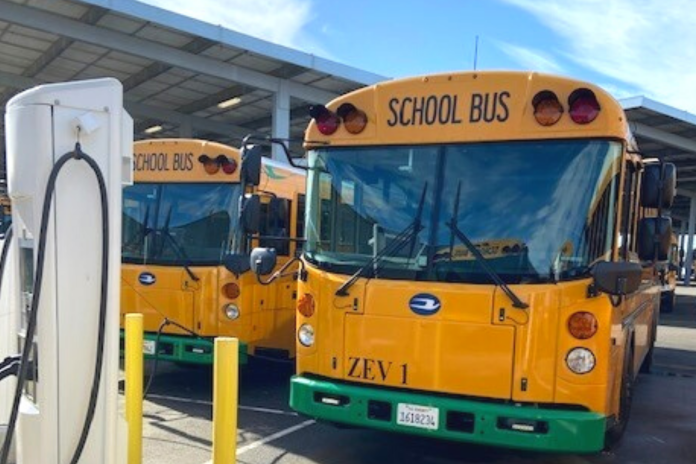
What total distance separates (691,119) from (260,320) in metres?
18.3

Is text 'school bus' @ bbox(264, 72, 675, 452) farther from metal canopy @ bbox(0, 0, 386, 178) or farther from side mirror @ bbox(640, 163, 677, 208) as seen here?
metal canopy @ bbox(0, 0, 386, 178)

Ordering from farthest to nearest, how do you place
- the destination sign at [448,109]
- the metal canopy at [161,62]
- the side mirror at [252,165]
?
the metal canopy at [161,62], the side mirror at [252,165], the destination sign at [448,109]

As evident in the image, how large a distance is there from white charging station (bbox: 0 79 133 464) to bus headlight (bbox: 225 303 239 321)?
412cm

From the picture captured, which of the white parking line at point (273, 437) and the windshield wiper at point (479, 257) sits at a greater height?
the windshield wiper at point (479, 257)

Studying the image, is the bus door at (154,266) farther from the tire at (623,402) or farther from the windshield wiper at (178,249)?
the tire at (623,402)

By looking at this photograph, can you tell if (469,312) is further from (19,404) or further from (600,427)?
(19,404)

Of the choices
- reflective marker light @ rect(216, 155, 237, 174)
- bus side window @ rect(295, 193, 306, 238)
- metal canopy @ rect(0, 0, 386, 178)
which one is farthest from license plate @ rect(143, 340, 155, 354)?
metal canopy @ rect(0, 0, 386, 178)

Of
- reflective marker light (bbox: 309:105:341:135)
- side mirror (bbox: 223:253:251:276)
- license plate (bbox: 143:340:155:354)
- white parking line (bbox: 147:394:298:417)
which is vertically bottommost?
white parking line (bbox: 147:394:298:417)

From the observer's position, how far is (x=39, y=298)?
234 centimetres

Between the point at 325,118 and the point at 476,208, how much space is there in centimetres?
130

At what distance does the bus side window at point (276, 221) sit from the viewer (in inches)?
270

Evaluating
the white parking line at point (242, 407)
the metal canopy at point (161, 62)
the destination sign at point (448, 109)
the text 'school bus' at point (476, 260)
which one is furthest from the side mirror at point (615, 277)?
the metal canopy at point (161, 62)

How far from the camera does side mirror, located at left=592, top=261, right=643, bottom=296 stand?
385 cm

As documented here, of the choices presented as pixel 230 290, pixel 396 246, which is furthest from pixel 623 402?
pixel 230 290
